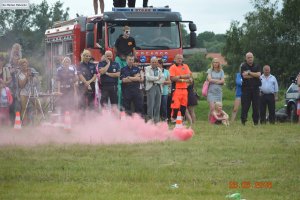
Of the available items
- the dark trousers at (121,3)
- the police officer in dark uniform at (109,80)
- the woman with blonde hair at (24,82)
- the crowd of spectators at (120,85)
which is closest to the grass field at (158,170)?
the police officer in dark uniform at (109,80)

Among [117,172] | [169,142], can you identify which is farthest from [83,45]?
[117,172]

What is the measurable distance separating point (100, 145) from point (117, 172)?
3.76 m

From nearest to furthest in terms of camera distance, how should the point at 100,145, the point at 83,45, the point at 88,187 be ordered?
the point at 88,187 → the point at 100,145 → the point at 83,45

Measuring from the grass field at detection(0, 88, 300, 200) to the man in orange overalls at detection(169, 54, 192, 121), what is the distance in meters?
4.44

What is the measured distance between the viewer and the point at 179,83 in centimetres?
2269

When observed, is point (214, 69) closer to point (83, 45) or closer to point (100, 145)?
point (83, 45)

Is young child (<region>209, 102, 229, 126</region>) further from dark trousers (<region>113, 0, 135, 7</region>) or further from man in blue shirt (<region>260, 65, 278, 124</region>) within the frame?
dark trousers (<region>113, 0, 135, 7</region>)

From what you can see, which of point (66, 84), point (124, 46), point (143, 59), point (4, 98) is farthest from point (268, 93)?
point (4, 98)

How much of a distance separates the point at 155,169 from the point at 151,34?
39.3 ft

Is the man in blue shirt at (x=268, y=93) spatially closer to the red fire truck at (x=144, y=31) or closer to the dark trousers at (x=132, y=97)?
the red fire truck at (x=144, y=31)

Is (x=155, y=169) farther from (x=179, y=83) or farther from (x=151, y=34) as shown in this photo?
(x=151, y=34)

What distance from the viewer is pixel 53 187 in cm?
1184

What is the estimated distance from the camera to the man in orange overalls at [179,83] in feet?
74.0

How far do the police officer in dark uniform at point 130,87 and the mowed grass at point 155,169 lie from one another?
3.79 meters
